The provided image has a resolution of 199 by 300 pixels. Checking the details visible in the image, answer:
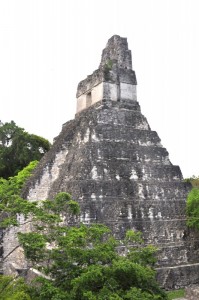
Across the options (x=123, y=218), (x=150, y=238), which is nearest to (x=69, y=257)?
(x=123, y=218)

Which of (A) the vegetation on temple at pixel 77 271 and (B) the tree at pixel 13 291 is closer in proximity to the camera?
(B) the tree at pixel 13 291

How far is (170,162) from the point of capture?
48.5ft

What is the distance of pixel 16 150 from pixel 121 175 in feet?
53.1

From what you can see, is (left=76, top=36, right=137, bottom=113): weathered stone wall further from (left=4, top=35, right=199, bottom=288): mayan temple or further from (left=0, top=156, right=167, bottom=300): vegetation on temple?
(left=0, top=156, right=167, bottom=300): vegetation on temple

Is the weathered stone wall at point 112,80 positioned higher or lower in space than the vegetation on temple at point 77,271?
higher

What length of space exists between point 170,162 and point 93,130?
380 centimetres

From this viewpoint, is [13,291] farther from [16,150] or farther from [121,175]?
[16,150]

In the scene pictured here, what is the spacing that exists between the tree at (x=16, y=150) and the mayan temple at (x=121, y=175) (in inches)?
476

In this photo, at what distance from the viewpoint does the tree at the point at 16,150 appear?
27.2m

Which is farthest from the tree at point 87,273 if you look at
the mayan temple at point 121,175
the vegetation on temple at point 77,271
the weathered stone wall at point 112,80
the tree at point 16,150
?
the tree at point 16,150

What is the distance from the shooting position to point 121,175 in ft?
43.4

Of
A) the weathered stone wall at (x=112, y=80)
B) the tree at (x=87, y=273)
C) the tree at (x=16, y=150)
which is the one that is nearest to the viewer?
the tree at (x=87, y=273)

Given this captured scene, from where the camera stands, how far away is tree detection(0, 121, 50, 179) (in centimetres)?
2720

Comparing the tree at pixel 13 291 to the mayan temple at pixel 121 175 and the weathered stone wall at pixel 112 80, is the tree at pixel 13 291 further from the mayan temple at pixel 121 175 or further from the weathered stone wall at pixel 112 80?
the weathered stone wall at pixel 112 80
